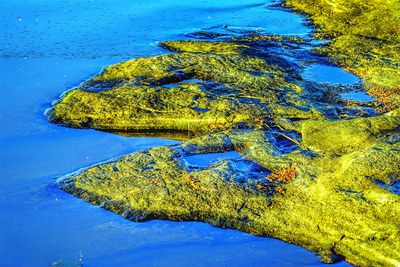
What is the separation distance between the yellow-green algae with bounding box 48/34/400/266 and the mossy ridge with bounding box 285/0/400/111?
176 centimetres

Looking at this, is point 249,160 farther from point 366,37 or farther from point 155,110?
point 366,37

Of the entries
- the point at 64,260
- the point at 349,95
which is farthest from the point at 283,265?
the point at 349,95

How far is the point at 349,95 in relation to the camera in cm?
1333

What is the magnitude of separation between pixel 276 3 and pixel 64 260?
49.2ft

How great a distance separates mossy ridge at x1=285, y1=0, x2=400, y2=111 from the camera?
1402cm

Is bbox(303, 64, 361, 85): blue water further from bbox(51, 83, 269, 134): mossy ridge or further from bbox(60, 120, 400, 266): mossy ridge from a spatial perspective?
bbox(60, 120, 400, 266): mossy ridge

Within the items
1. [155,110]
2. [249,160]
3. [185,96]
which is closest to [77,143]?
[155,110]

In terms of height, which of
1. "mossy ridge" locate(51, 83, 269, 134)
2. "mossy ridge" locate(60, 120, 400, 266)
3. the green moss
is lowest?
"mossy ridge" locate(60, 120, 400, 266)

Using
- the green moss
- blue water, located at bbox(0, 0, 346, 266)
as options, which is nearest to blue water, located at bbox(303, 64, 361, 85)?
the green moss

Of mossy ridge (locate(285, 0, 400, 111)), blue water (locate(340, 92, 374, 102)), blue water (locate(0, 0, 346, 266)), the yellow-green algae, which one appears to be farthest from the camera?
mossy ridge (locate(285, 0, 400, 111))

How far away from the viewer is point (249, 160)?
1041cm

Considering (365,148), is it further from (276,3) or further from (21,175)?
(276,3)

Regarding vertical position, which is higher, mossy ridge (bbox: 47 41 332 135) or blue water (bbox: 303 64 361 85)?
mossy ridge (bbox: 47 41 332 135)

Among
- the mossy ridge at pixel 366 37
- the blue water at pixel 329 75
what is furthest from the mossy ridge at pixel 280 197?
the blue water at pixel 329 75
